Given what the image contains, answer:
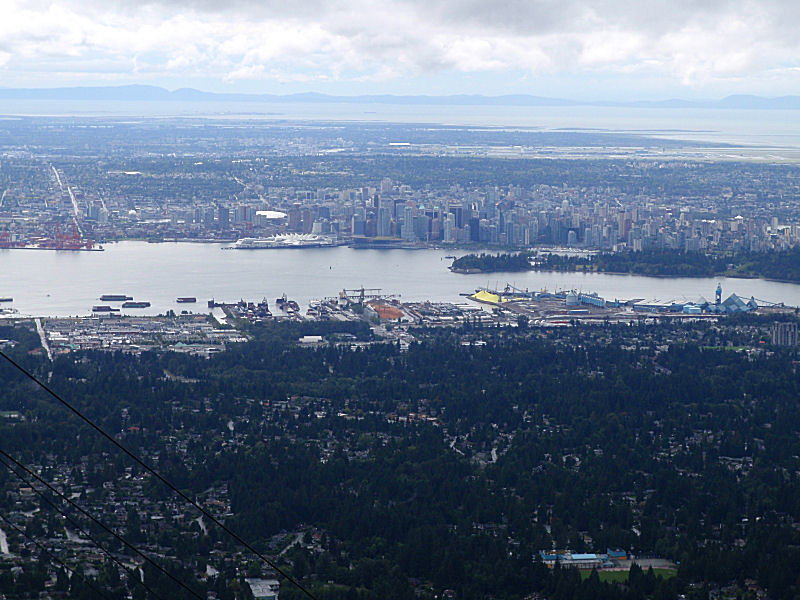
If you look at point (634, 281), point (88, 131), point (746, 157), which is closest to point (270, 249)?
point (634, 281)

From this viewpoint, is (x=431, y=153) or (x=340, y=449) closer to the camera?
(x=340, y=449)

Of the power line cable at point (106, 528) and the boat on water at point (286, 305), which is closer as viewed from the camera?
the power line cable at point (106, 528)

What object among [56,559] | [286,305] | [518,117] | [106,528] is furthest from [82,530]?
[518,117]

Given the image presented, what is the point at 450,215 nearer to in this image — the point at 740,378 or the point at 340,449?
the point at 740,378

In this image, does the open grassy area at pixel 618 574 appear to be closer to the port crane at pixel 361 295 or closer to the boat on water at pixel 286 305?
the boat on water at pixel 286 305

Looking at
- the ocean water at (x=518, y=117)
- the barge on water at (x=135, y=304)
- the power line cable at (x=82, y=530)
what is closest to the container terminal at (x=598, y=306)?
the barge on water at (x=135, y=304)

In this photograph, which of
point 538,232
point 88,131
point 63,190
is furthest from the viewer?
point 88,131
